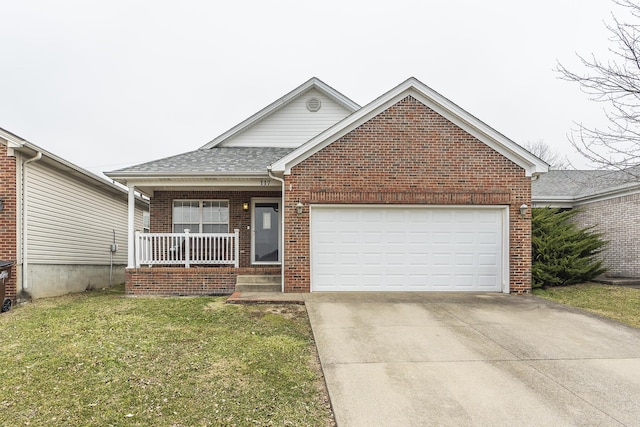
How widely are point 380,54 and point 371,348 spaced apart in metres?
23.5

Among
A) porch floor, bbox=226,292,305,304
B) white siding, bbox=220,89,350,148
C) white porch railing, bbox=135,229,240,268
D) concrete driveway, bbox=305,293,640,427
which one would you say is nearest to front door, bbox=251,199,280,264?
white porch railing, bbox=135,229,240,268

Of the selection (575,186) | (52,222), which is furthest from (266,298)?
(575,186)

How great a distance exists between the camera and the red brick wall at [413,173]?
871cm

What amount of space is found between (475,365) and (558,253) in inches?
307

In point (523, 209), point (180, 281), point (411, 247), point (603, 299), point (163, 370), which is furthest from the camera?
point (180, 281)

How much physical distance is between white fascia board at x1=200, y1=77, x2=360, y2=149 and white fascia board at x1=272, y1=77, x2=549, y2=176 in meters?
3.74

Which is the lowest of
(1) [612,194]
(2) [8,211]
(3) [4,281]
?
(3) [4,281]

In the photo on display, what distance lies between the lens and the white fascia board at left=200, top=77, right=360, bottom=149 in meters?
12.4

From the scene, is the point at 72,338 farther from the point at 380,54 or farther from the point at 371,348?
the point at 380,54

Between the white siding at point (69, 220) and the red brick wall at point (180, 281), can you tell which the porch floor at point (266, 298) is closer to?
the red brick wall at point (180, 281)

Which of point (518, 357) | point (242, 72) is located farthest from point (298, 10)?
point (518, 357)

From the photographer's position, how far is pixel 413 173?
880 cm

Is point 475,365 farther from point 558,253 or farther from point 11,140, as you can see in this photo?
point 11,140

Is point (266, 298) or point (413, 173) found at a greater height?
point (413, 173)
